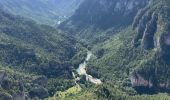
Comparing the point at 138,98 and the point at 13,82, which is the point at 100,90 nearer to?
the point at 138,98

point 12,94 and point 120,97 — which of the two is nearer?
point 12,94

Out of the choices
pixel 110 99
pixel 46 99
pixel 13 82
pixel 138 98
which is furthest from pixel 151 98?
pixel 13 82

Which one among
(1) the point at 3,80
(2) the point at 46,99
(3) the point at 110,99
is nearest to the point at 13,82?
(1) the point at 3,80

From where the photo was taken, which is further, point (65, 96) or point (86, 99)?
point (65, 96)

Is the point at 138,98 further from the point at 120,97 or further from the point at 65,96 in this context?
the point at 65,96

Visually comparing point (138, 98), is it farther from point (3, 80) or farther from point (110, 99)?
point (3, 80)

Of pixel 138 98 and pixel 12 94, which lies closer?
pixel 12 94

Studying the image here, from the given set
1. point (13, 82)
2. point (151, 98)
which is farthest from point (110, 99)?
point (13, 82)
